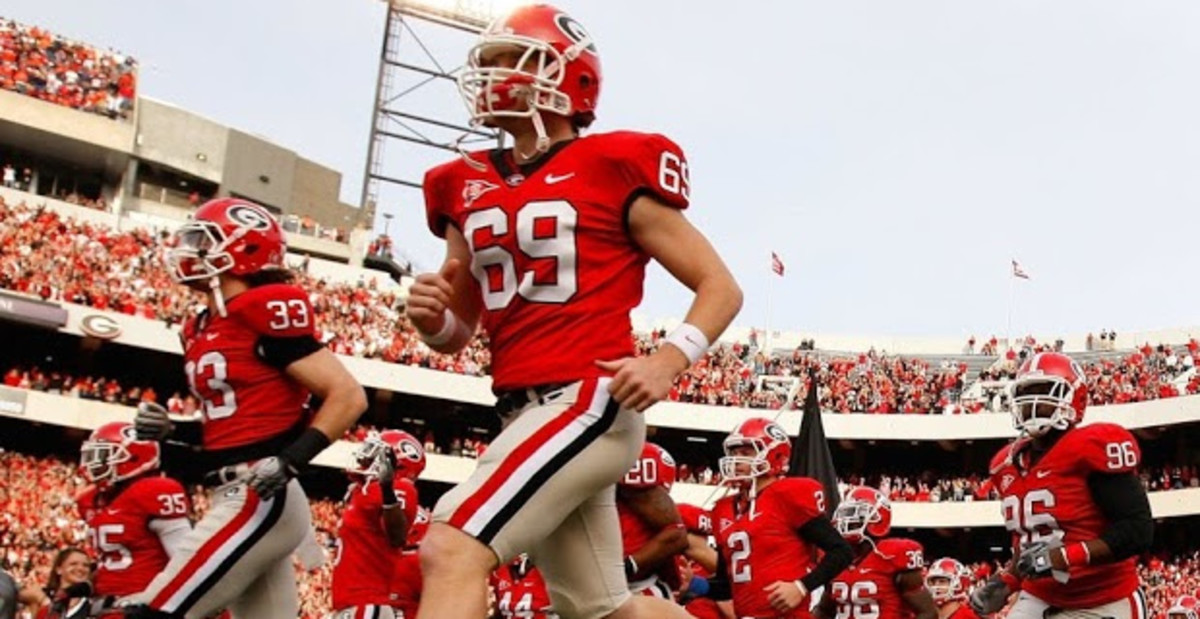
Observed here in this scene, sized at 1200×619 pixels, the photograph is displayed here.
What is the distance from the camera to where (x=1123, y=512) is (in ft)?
→ 23.1

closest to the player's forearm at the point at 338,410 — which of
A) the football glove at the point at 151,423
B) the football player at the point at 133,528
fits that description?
the football glove at the point at 151,423

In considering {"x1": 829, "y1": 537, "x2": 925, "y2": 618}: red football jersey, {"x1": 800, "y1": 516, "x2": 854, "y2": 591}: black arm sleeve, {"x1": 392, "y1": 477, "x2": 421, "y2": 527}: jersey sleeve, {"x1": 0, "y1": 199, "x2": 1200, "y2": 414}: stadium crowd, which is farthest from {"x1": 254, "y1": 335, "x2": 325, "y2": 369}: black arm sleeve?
{"x1": 0, "y1": 199, "x2": 1200, "y2": 414}: stadium crowd

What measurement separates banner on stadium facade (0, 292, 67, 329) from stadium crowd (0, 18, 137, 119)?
10021 millimetres

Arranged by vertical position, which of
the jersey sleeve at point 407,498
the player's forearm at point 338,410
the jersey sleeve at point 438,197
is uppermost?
the jersey sleeve at point 438,197

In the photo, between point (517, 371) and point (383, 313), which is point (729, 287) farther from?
point (383, 313)

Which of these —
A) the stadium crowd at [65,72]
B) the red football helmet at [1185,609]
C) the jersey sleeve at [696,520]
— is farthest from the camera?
the stadium crowd at [65,72]

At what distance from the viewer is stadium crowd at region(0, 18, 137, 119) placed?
41.8 metres

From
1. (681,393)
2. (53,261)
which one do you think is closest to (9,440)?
(53,261)

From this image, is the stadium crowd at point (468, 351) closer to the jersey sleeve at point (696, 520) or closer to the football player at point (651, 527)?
the jersey sleeve at point (696, 520)

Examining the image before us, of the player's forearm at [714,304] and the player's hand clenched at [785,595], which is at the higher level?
the player's forearm at [714,304]

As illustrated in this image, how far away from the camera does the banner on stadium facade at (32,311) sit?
33594 millimetres

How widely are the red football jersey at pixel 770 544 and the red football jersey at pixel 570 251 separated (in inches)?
175

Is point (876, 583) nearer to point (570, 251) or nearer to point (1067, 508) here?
point (1067, 508)

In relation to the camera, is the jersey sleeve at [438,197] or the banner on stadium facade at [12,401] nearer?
the jersey sleeve at [438,197]
